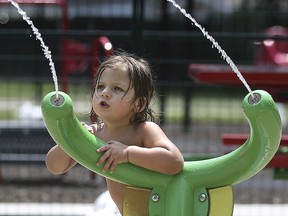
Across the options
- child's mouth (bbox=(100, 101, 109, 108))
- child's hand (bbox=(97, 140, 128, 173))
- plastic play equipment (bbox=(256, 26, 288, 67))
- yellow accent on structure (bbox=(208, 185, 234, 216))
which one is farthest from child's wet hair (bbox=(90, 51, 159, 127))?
plastic play equipment (bbox=(256, 26, 288, 67))

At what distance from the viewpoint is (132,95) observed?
115 inches

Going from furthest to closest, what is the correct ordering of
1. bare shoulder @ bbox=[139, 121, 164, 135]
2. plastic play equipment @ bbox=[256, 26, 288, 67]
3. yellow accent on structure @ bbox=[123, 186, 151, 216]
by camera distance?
plastic play equipment @ bbox=[256, 26, 288, 67], bare shoulder @ bbox=[139, 121, 164, 135], yellow accent on structure @ bbox=[123, 186, 151, 216]

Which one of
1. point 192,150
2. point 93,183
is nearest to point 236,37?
point 93,183

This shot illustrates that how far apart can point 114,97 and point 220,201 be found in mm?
471

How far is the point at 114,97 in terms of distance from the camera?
9.48 feet

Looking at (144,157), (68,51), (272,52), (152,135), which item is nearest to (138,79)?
(152,135)

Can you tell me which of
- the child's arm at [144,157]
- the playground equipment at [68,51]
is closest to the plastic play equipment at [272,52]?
the playground equipment at [68,51]

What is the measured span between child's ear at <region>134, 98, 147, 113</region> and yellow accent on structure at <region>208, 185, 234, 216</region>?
1.20ft

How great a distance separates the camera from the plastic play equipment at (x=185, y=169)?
2717mm

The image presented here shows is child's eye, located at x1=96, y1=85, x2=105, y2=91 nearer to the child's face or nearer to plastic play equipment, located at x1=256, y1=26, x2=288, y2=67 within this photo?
the child's face

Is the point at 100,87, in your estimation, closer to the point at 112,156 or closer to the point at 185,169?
the point at 112,156

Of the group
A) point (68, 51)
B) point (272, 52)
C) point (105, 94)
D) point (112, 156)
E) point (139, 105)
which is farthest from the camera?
point (272, 52)

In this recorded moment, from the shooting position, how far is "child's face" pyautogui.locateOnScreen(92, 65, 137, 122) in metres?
2.88

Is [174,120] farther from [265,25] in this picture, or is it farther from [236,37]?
[236,37]
